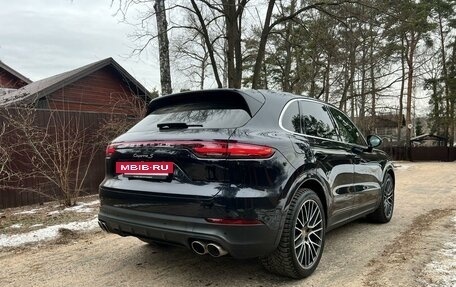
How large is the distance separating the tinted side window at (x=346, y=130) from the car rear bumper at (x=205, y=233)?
216 centimetres

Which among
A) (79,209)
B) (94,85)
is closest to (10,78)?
(94,85)

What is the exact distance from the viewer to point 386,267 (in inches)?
154

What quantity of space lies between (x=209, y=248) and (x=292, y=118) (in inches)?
59.8

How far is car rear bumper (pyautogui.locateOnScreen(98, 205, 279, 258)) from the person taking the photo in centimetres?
301

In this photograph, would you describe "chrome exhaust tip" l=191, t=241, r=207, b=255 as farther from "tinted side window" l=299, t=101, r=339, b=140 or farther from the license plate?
"tinted side window" l=299, t=101, r=339, b=140

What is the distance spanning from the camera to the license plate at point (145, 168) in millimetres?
3250

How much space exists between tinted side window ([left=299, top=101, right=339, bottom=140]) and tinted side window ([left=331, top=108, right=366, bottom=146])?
0.82ft

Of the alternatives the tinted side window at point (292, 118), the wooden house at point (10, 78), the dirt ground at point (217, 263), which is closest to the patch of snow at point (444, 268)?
the dirt ground at point (217, 263)

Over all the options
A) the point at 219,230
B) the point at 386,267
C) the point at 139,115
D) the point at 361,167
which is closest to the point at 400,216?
the point at 361,167

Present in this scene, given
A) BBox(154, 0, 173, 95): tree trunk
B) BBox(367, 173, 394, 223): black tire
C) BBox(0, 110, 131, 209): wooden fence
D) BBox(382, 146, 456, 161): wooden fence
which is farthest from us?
BBox(382, 146, 456, 161): wooden fence

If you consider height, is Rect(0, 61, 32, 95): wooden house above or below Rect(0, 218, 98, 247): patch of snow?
above

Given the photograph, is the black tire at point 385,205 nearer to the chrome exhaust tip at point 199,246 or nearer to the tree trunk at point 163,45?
the chrome exhaust tip at point 199,246

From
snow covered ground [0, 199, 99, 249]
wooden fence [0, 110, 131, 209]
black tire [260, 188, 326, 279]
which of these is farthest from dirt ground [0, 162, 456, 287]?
wooden fence [0, 110, 131, 209]

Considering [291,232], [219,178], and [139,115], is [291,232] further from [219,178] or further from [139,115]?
[139,115]
